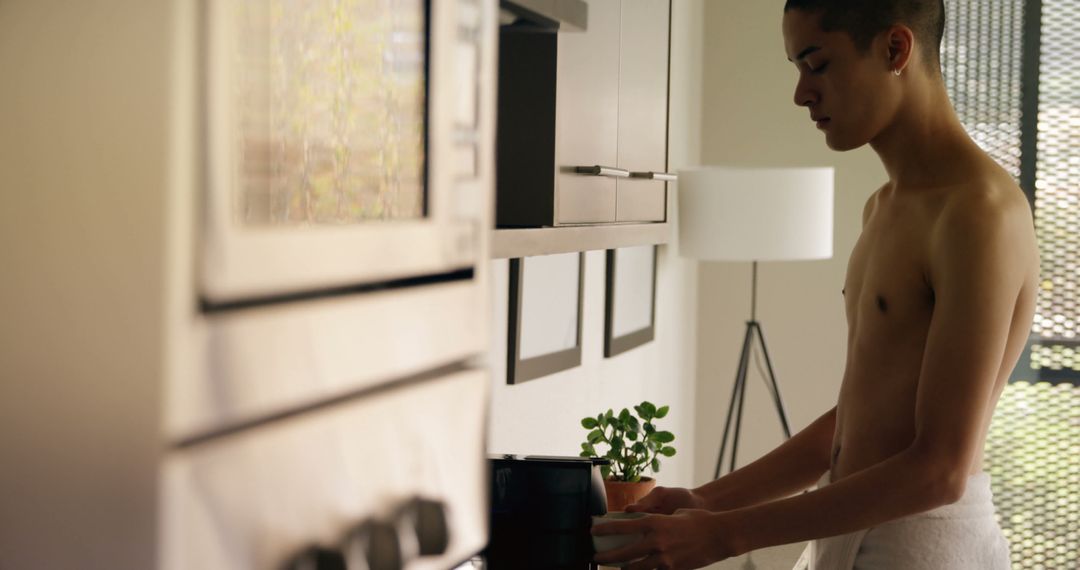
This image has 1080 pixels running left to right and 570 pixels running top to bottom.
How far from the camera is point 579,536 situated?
131 centimetres

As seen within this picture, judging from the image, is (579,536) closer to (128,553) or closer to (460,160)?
(460,160)

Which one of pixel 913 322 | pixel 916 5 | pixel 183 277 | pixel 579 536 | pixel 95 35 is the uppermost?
pixel 916 5

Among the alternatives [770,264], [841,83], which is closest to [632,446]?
[841,83]

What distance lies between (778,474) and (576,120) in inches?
25.7

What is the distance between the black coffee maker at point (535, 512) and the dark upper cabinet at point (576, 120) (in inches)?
17.8

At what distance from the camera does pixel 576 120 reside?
67.7 inches

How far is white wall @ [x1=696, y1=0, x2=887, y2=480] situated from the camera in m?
A: 4.33

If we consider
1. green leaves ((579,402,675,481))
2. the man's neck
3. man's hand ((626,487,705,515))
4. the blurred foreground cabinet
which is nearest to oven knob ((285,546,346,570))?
the blurred foreground cabinet

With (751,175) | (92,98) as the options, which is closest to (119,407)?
(92,98)

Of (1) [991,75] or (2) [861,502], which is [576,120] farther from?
(1) [991,75]

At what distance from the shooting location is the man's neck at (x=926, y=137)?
165 centimetres

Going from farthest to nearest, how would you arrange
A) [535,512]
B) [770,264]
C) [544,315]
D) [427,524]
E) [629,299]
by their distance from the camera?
[770,264] < [629,299] < [544,315] < [535,512] < [427,524]

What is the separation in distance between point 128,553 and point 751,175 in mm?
3117

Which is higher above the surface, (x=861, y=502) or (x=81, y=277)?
(x=81, y=277)
